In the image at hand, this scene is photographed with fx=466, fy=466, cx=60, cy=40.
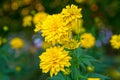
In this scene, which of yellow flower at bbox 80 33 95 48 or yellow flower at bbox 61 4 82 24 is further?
yellow flower at bbox 80 33 95 48

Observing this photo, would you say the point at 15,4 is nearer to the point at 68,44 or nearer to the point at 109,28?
the point at 109,28

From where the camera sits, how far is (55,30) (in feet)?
7.38

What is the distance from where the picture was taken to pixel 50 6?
372 cm

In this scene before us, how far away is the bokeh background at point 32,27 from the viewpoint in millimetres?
3809

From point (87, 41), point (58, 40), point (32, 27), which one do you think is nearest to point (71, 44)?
point (58, 40)

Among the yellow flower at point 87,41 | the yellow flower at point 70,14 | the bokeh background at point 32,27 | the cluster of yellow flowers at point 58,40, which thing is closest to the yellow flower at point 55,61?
the cluster of yellow flowers at point 58,40

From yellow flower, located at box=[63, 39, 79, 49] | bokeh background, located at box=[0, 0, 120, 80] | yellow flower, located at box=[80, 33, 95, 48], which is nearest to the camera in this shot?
yellow flower, located at box=[63, 39, 79, 49]

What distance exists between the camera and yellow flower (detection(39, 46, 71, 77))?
7.17 ft

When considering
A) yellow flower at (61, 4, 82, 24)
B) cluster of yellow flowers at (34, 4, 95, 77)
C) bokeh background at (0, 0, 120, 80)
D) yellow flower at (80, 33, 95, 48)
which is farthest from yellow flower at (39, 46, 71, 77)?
bokeh background at (0, 0, 120, 80)

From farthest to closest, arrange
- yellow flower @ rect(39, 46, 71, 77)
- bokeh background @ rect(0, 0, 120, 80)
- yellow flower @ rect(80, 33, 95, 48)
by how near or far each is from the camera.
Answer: bokeh background @ rect(0, 0, 120, 80)
yellow flower @ rect(80, 33, 95, 48)
yellow flower @ rect(39, 46, 71, 77)

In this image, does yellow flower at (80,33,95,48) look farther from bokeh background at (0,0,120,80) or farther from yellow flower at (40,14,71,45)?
yellow flower at (40,14,71,45)

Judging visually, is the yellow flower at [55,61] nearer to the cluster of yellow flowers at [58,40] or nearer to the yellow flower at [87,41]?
the cluster of yellow flowers at [58,40]

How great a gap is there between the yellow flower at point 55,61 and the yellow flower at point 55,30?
6cm

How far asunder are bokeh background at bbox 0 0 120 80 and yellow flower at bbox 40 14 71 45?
127 cm
